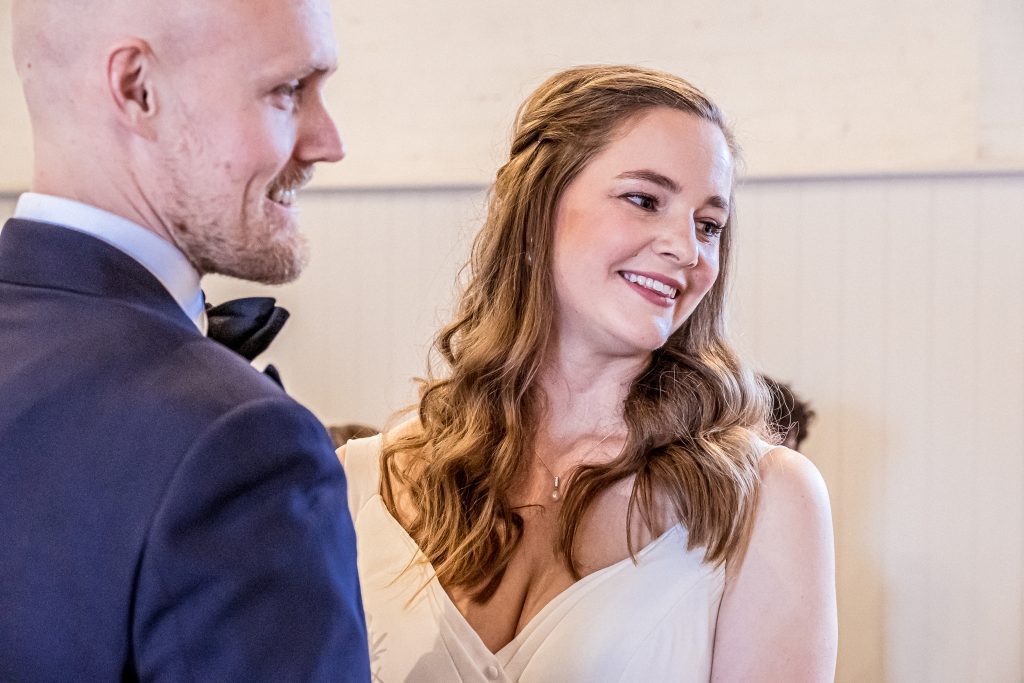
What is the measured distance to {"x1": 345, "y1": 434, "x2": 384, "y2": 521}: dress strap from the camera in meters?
1.82

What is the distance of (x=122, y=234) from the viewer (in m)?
0.88

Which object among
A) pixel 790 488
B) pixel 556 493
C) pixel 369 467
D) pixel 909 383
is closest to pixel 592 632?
pixel 556 493

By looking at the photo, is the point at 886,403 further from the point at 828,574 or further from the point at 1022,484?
the point at 828,574

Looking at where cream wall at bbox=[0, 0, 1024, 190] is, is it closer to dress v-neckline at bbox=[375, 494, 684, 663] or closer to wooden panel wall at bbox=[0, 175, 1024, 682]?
wooden panel wall at bbox=[0, 175, 1024, 682]

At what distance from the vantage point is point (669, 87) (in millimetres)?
1762

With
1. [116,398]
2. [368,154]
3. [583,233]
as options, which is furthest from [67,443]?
[368,154]

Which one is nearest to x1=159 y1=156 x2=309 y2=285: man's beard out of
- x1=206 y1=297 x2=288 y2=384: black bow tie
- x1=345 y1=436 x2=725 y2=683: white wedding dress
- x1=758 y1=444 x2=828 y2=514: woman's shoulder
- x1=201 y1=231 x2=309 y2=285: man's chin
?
x1=201 y1=231 x2=309 y2=285: man's chin

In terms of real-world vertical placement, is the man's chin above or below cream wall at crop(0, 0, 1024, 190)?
above

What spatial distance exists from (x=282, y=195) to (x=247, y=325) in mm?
150

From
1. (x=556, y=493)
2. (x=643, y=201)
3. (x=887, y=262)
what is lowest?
(x=887, y=262)

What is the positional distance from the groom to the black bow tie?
9 cm

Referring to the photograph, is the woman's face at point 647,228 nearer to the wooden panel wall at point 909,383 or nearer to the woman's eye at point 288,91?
the woman's eye at point 288,91

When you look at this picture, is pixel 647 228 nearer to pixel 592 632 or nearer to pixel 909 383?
pixel 592 632

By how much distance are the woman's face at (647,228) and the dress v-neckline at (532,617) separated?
1.04 feet
